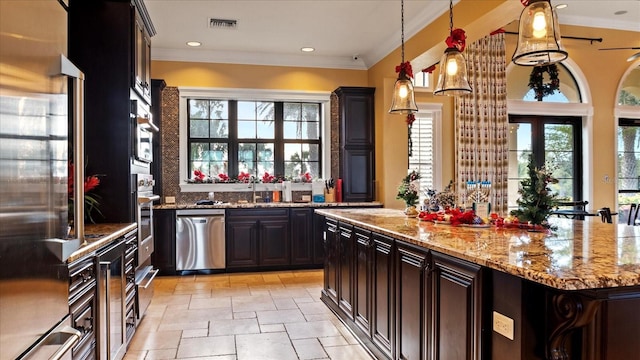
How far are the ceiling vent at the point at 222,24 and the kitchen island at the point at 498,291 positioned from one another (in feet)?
10.2

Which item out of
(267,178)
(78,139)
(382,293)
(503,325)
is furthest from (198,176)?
(503,325)

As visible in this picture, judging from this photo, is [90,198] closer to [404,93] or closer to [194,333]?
[194,333]

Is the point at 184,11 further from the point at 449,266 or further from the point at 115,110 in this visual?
the point at 449,266

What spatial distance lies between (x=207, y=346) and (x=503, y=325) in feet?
7.63

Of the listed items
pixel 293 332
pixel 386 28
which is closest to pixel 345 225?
pixel 293 332

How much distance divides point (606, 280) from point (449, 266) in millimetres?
779

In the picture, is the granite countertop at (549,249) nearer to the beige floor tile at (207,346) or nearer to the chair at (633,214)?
the beige floor tile at (207,346)

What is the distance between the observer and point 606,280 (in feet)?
4.76

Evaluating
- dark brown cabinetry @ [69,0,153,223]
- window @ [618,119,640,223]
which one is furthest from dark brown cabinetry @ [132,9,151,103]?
window @ [618,119,640,223]

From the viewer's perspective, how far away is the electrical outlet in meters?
1.76

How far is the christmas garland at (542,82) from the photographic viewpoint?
21.1 ft

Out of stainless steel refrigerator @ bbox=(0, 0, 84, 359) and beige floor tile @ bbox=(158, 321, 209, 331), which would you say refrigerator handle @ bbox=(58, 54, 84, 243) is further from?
beige floor tile @ bbox=(158, 321, 209, 331)

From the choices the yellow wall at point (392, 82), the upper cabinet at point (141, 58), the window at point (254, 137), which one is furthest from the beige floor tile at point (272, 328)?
the window at point (254, 137)

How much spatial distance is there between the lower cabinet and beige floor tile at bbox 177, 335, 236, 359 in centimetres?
97
